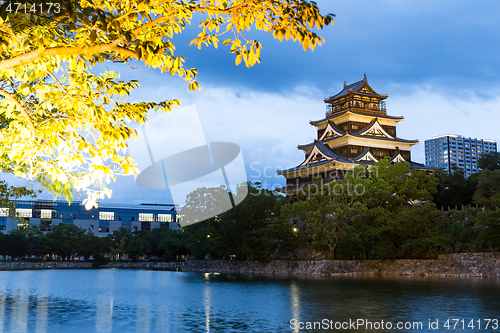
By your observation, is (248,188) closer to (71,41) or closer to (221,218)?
(221,218)

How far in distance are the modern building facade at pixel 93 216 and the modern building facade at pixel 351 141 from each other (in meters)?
50.0

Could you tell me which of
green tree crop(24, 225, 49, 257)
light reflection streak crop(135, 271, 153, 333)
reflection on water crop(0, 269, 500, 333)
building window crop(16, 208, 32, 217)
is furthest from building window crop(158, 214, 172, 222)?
light reflection streak crop(135, 271, 153, 333)

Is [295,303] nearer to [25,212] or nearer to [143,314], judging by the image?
[143,314]

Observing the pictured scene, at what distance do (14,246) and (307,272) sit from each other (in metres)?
46.6

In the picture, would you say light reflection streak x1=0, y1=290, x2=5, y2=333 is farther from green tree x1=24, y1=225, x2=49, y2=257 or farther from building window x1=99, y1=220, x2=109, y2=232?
building window x1=99, y1=220, x2=109, y2=232

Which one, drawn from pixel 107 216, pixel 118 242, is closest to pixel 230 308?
pixel 118 242

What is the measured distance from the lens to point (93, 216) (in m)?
95.8

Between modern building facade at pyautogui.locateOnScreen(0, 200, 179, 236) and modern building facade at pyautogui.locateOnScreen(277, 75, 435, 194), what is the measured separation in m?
50.0

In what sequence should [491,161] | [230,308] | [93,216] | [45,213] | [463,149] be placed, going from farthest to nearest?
[463,149] < [93,216] < [45,213] < [491,161] < [230,308]

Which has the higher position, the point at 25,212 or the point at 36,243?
the point at 25,212

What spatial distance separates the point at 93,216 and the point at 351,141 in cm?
6167

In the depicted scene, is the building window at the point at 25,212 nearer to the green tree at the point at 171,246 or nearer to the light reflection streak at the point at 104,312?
the green tree at the point at 171,246

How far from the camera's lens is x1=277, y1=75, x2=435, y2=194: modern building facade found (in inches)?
2047

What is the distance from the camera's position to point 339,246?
39.9 metres
